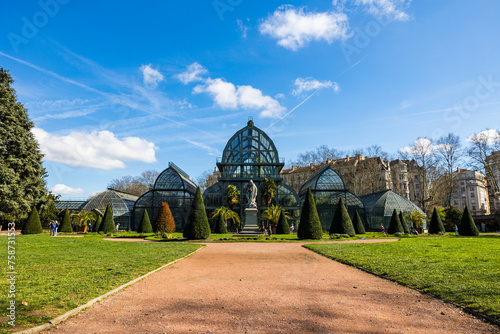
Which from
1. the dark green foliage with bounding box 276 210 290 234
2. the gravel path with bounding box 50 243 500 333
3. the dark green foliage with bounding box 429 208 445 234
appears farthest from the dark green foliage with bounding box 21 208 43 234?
the dark green foliage with bounding box 429 208 445 234

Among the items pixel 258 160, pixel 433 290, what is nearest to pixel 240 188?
pixel 258 160

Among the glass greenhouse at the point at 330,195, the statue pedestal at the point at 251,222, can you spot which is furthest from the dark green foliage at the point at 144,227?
the glass greenhouse at the point at 330,195

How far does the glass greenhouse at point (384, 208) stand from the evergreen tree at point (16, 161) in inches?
1614

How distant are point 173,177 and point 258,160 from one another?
12693mm

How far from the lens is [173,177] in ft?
141

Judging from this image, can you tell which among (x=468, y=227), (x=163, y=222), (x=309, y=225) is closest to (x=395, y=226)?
(x=468, y=227)

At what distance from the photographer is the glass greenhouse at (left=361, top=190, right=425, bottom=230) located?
1575 inches

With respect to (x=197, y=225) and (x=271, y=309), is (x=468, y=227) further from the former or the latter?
(x=271, y=309)

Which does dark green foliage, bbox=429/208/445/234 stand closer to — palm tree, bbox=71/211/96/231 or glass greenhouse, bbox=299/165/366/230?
glass greenhouse, bbox=299/165/366/230

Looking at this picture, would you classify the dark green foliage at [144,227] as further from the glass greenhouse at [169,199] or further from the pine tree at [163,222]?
the glass greenhouse at [169,199]

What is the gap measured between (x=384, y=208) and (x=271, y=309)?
38862 mm

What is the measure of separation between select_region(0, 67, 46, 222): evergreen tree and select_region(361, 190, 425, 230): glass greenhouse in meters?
41.0

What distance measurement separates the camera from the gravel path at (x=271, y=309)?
4590mm

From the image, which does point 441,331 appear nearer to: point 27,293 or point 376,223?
point 27,293
